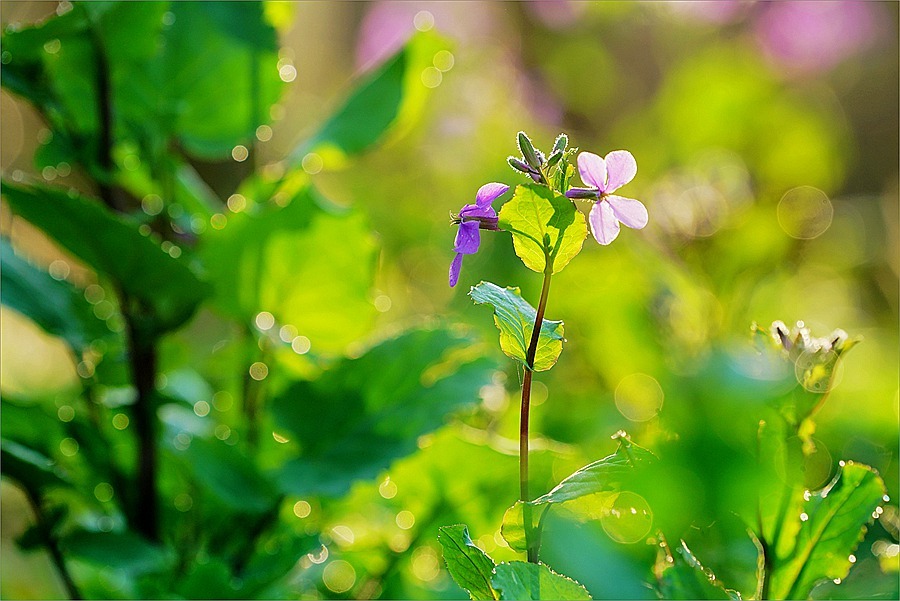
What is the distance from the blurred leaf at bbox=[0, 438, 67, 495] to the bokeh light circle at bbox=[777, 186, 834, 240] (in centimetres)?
82

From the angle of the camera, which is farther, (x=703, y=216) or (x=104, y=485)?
(x=703, y=216)

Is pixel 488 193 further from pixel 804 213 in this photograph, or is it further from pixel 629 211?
pixel 804 213

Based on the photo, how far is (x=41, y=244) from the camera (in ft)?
6.85

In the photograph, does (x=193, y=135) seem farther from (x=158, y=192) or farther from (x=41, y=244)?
(x=41, y=244)

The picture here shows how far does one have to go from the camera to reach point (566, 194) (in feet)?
0.87

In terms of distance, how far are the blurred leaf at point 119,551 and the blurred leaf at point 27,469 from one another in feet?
0.10

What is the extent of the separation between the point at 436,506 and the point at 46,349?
46.3 inches

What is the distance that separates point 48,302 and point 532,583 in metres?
0.30

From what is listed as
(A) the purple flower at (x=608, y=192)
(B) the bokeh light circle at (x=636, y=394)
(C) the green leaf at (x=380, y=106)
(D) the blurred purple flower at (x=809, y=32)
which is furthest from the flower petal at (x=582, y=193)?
(D) the blurred purple flower at (x=809, y=32)

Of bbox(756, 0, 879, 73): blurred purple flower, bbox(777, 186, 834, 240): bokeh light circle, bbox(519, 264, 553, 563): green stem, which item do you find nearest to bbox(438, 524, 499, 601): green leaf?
bbox(519, 264, 553, 563): green stem

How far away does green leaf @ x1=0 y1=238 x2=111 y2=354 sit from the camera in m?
0.42

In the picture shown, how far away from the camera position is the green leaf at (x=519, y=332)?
0.24 meters

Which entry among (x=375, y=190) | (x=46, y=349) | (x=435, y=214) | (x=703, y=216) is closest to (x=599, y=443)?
(x=703, y=216)

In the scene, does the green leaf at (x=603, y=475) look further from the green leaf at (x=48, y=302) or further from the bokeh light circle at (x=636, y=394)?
the bokeh light circle at (x=636, y=394)
